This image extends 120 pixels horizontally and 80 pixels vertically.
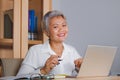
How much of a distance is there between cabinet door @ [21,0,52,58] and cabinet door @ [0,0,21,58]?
49 millimetres

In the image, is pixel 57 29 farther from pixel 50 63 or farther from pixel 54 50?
pixel 50 63

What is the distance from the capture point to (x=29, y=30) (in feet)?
8.64

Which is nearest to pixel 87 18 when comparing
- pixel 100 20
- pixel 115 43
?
pixel 100 20

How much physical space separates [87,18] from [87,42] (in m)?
0.26

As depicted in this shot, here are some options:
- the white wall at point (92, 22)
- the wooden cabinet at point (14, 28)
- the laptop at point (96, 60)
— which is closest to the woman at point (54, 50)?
the laptop at point (96, 60)

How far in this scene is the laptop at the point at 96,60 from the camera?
56.2 inches

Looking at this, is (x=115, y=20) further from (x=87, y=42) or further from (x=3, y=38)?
(x=3, y=38)

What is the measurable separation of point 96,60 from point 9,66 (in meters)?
0.69

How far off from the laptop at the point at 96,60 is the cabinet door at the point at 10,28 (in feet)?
3.85

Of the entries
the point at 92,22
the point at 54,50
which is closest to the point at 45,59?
the point at 54,50

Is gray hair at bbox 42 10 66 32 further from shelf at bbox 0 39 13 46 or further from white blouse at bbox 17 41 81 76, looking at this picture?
shelf at bbox 0 39 13 46

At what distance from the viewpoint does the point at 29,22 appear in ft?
8.63

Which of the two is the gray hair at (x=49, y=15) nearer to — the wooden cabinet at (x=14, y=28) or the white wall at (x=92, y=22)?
the wooden cabinet at (x=14, y=28)

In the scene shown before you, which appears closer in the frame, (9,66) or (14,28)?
(9,66)
